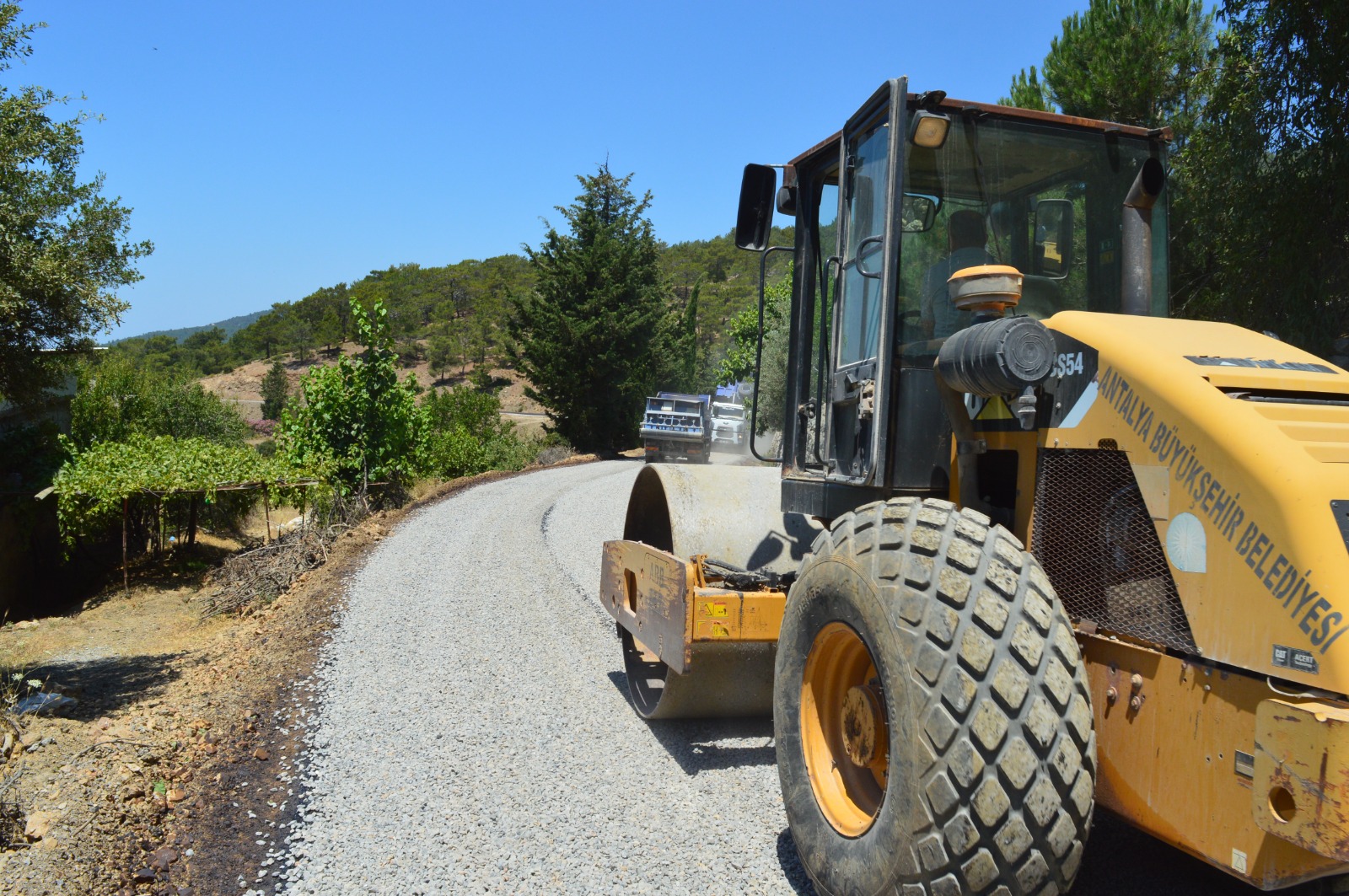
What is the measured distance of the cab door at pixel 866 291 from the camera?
3.84 meters

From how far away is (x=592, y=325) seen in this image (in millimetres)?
37188

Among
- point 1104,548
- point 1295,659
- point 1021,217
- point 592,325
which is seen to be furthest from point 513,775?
point 592,325

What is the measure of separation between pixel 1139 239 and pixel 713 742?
3364 mm

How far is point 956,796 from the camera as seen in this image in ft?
8.30

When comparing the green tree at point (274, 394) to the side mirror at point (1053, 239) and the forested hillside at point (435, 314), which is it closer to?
the forested hillside at point (435, 314)

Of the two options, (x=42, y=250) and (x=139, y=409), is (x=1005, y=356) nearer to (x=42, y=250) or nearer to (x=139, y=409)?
(x=42, y=250)

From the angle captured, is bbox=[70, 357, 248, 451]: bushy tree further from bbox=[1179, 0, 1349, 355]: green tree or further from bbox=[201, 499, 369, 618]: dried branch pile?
bbox=[1179, 0, 1349, 355]: green tree

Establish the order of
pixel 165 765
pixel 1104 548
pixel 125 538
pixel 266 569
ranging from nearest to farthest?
pixel 1104 548
pixel 165 765
pixel 266 569
pixel 125 538

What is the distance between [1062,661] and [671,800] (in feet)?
8.48

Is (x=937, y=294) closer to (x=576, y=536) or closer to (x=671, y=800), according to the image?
(x=671, y=800)

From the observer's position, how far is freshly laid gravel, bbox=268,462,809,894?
4.04 m

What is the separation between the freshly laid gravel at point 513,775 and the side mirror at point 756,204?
8.97ft

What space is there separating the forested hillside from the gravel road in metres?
69.4

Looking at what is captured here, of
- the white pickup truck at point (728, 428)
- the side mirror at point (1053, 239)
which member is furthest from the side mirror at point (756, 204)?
the white pickup truck at point (728, 428)
